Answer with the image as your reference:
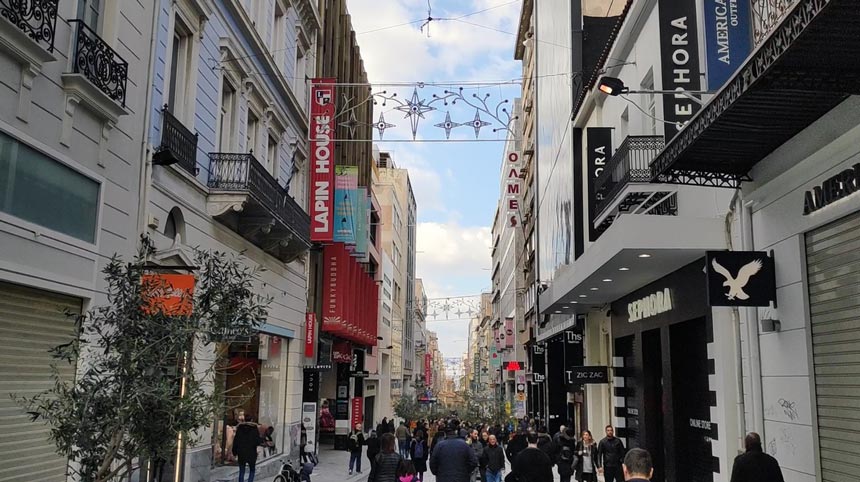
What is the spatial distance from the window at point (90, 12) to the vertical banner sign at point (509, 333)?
49.6 m

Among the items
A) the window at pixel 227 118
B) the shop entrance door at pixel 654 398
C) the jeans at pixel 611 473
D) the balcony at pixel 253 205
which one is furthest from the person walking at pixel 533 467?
the window at pixel 227 118

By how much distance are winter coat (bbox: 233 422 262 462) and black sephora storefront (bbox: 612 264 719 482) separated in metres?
8.70

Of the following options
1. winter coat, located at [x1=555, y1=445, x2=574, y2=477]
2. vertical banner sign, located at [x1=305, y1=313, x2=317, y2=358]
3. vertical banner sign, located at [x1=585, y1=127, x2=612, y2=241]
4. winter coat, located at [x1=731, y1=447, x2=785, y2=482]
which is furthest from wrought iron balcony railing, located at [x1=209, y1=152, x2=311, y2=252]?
winter coat, located at [x1=731, y1=447, x2=785, y2=482]

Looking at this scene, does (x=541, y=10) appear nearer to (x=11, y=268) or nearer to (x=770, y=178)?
(x=770, y=178)

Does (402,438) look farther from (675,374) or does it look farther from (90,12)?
(90,12)

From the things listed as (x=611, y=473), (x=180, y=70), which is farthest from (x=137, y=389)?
(x=611, y=473)

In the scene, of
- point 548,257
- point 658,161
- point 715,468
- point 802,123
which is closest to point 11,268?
point 658,161

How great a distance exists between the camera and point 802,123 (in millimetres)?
8156

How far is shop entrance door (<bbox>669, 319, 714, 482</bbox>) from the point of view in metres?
13.9

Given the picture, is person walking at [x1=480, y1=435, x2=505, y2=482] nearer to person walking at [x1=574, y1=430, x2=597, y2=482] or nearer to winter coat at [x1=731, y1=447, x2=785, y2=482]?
person walking at [x1=574, y1=430, x2=597, y2=482]

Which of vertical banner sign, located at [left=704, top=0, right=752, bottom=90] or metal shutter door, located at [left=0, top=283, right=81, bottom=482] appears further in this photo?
vertical banner sign, located at [left=704, top=0, right=752, bottom=90]

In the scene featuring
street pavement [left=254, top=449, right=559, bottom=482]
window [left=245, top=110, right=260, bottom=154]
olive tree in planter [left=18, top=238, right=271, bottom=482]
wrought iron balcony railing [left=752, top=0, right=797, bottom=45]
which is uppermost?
window [left=245, top=110, right=260, bottom=154]

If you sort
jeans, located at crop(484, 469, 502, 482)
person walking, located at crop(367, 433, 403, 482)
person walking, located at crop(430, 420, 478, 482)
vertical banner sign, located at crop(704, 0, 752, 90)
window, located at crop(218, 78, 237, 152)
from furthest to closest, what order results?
window, located at crop(218, 78, 237, 152) → jeans, located at crop(484, 469, 502, 482) → person walking, located at crop(430, 420, 478, 482) → vertical banner sign, located at crop(704, 0, 752, 90) → person walking, located at crop(367, 433, 403, 482)

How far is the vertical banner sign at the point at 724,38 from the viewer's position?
10312mm
